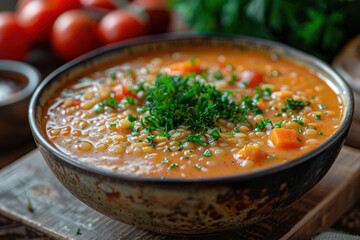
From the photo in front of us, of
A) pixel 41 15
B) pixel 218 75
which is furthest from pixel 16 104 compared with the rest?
pixel 218 75

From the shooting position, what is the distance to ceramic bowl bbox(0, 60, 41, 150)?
3111 mm

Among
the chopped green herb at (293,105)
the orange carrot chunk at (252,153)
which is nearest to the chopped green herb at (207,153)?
the orange carrot chunk at (252,153)

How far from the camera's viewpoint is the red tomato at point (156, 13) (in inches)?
167

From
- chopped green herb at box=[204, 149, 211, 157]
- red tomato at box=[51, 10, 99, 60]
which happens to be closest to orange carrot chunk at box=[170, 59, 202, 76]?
chopped green herb at box=[204, 149, 211, 157]

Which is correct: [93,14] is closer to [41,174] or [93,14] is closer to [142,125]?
[41,174]

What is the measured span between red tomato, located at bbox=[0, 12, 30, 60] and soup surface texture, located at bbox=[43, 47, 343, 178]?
1565 mm

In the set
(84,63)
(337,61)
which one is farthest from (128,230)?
(337,61)

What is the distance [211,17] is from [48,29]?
5.15 feet

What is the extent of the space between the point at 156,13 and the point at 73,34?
2.65ft

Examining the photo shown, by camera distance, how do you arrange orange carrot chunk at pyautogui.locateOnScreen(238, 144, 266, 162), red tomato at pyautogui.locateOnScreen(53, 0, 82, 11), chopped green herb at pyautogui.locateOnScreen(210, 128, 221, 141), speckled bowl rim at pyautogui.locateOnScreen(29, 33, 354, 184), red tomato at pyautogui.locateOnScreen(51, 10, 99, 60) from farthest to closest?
red tomato at pyautogui.locateOnScreen(53, 0, 82, 11) < red tomato at pyautogui.locateOnScreen(51, 10, 99, 60) < chopped green herb at pyautogui.locateOnScreen(210, 128, 221, 141) < orange carrot chunk at pyautogui.locateOnScreen(238, 144, 266, 162) < speckled bowl rim at pyautogui.locateOnScreen(29, 33, 354, 184)

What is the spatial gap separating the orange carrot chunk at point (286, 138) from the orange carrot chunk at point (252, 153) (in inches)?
3.8

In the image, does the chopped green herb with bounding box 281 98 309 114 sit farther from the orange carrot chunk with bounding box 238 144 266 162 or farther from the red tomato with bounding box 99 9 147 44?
the red tomato with bounding box 99 9 147 44

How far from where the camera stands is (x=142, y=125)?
79.2 inches

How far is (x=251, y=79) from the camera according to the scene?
7.97 feet
